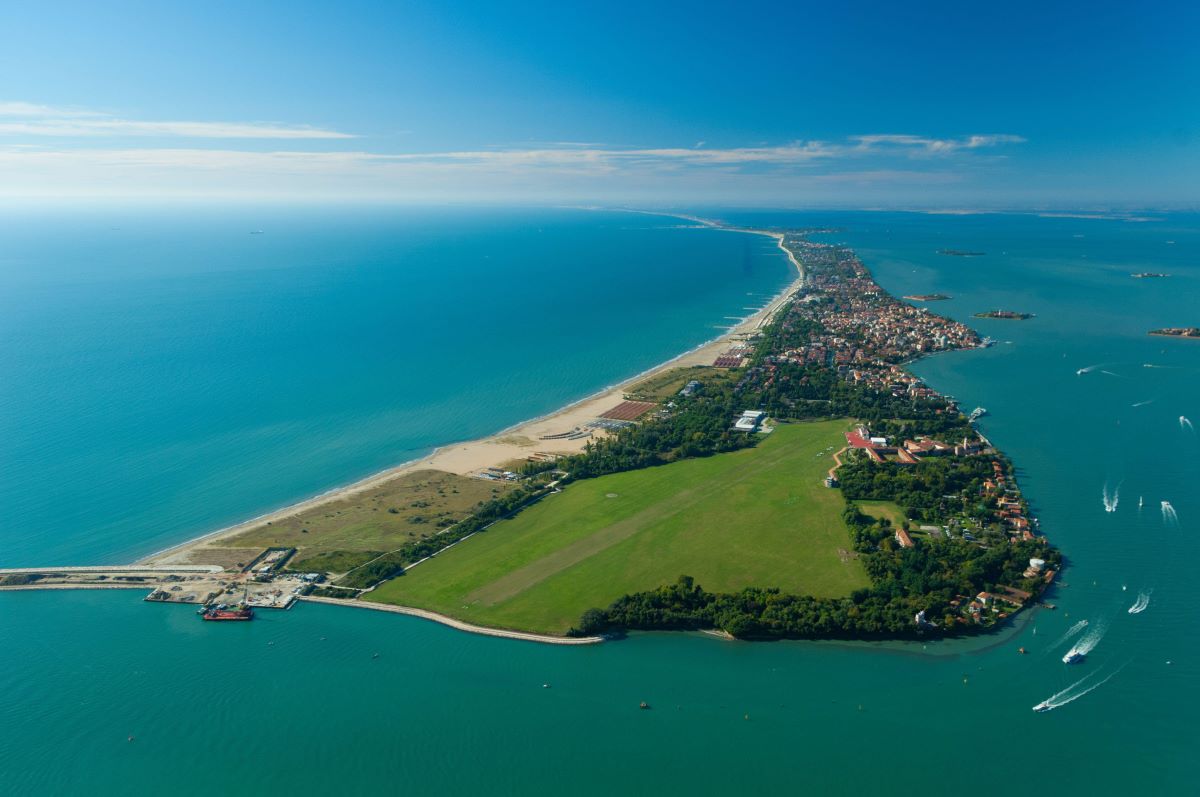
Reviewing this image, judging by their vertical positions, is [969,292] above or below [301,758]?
above

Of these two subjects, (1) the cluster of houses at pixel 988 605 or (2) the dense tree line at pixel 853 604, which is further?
(1) the cluster of houses at pixel 988 605

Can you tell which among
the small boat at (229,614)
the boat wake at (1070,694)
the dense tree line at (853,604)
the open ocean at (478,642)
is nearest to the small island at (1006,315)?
the open ocean at (478,642)

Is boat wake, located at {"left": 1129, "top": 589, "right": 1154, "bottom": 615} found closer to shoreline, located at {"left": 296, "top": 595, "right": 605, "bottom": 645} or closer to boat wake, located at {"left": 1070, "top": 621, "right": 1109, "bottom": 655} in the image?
boat wake, located at {"left": 1070, "top": 621, "right": 1109, "bottom": 655}

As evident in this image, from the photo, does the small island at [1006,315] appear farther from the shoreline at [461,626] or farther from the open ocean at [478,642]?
the shoreline at [461,626]

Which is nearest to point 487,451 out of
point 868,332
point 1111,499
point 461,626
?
point 461,626

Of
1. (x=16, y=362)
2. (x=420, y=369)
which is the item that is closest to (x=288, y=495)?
(x=420, y=369)

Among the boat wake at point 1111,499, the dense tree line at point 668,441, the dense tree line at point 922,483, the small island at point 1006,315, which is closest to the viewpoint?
the boat wake at point 1111,499

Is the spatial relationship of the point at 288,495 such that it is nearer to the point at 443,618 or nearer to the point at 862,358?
the point at 443,618
